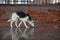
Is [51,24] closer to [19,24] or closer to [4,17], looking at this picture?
[19,24]

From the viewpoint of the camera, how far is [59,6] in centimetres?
838

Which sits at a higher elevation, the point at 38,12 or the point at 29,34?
→ the point at 38,12

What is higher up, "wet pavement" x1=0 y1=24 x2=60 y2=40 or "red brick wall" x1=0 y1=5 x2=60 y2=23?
"red brick wall" x1=0 y1=5 x2=60 y2=23

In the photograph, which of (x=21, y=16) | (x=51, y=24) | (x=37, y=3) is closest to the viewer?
(x=21, y=16)

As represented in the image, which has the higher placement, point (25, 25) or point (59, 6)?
point (59, 6)

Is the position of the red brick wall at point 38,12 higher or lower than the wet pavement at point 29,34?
higher

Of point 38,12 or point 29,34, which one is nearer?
point 29,34

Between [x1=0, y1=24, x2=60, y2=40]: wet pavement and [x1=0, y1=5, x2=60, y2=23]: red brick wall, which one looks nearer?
[x1=0, y1=24, x2=60, y2=40]: wet pavement

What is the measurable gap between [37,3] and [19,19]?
1.63 meters

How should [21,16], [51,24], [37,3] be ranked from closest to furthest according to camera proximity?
[21,16] < [51,24] < [37,3]

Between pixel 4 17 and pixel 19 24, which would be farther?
pixel 4 17

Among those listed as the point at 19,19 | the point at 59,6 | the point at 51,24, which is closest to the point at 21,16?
the point at 19,19

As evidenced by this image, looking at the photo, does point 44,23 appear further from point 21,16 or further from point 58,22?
point 21,16

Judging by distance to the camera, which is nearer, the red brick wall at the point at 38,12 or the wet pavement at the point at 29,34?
the wet pavement at the point at 29,34
